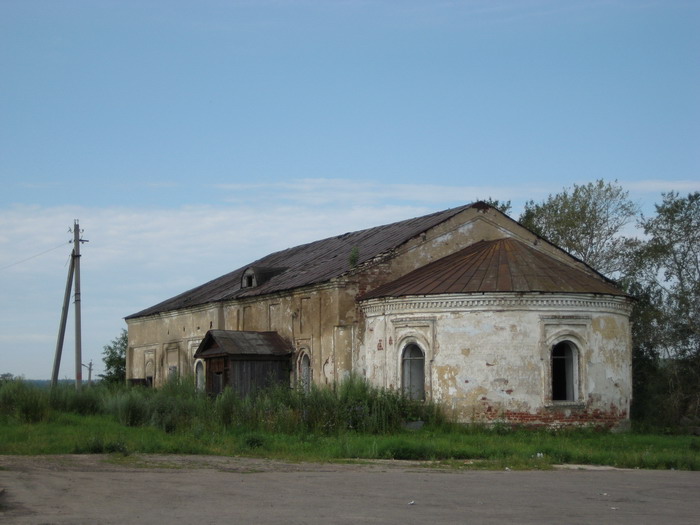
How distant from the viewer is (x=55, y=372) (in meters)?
33.5

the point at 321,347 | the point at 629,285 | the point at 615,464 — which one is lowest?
the point at 615,464

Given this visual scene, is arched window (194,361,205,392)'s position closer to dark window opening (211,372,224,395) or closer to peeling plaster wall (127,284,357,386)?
peeling plaster wall (127,284,357,386)

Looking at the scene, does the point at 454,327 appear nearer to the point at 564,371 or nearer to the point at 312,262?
the point at 564,371

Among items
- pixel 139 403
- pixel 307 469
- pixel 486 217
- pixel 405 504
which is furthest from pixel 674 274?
pixel 405 504

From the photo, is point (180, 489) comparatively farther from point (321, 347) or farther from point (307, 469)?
point (321, 347)

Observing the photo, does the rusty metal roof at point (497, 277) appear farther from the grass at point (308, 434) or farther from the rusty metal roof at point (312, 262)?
the grass at point (308, 434)

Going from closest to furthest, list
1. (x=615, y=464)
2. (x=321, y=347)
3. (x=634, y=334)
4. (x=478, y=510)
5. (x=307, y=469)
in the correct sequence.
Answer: (x=478, y=510) < (x=307, y=469) < (x=615, y=464) < (x=321, y=347) < (x=634, y=334)

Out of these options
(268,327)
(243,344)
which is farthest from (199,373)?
(243,344)

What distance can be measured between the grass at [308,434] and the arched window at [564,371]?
140cm

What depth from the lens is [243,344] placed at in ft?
93.8

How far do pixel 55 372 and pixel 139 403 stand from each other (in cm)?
1135

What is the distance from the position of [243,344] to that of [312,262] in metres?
4.34

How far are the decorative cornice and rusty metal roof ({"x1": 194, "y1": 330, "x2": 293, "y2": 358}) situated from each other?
548cm

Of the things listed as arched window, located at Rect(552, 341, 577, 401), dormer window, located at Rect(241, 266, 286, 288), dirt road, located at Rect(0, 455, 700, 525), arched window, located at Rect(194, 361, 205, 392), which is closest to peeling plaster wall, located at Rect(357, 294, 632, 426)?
arched window, located at Rect(552, 341, 577, 401)
